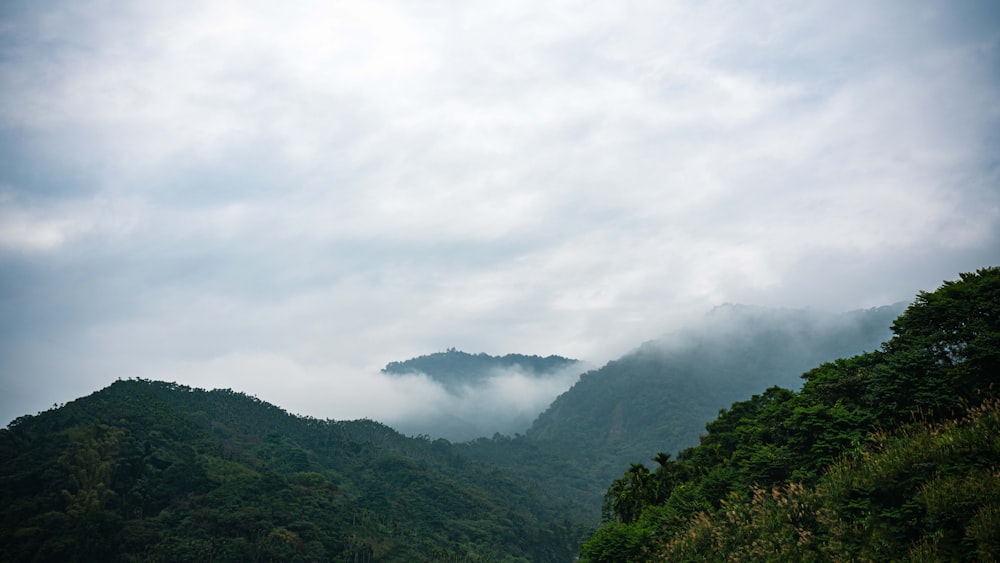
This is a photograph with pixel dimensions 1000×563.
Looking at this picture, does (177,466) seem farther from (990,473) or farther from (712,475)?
(990,473)

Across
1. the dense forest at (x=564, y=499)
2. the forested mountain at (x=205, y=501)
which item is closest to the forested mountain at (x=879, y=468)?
the dense forest at (x=564, y=499)

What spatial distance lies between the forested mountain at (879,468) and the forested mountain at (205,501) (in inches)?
2237

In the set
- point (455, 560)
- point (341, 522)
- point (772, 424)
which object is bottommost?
point (455, 560)

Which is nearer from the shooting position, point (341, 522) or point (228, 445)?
point (341, 522)

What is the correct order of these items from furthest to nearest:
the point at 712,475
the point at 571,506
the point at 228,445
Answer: the point at 571,506, the point at 228,445, the point at 712,475

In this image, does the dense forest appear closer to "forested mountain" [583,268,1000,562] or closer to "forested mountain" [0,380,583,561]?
"forested mountain" [583,268,1000,562]

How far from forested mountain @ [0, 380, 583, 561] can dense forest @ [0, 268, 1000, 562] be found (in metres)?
0.34

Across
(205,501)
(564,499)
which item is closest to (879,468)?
(205,501)

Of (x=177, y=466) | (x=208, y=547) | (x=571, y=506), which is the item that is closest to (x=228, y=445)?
(x=177, y=466)

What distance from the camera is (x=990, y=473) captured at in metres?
15.1

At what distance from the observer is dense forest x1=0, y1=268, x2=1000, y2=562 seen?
17.7 m

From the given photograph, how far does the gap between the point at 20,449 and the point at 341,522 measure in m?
46.9

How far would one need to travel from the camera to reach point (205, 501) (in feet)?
263

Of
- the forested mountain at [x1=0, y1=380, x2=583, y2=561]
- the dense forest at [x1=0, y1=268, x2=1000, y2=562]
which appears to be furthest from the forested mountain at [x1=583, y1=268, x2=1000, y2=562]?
the forested mountain at [x1=0, y1=380, x2=583, y2=561]
